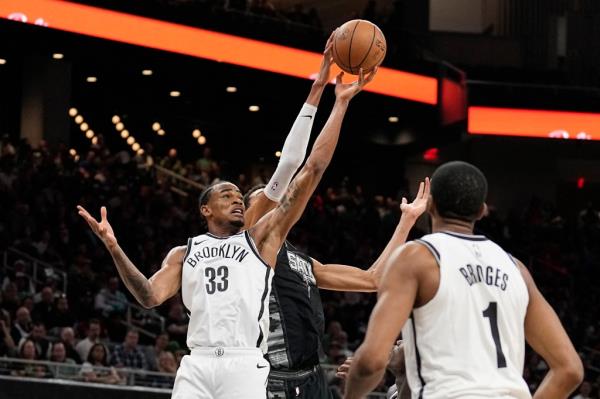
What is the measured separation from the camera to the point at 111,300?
1562 centimetres

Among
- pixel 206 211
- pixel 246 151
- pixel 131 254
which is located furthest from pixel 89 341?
pixel 246 151

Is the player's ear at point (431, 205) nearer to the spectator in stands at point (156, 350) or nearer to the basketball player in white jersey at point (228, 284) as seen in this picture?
the basketball player in white jersey at point (228, 284)

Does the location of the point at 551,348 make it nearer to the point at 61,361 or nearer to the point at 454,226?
the point at 454,226

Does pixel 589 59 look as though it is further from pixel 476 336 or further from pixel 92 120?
pixel 476 336

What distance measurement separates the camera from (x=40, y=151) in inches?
736

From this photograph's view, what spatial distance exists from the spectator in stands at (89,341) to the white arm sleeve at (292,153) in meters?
7.14

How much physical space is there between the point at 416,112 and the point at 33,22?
9.02m

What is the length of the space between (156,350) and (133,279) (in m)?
8.02

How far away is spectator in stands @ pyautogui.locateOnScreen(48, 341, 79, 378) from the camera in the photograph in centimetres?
1226

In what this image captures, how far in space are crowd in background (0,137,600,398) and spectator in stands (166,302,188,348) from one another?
0.02 metres

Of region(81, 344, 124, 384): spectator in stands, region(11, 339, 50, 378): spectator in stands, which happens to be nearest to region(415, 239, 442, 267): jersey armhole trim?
region(81, 344, 124, 384): spectator in stands

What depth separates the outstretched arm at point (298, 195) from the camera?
6.53 metres

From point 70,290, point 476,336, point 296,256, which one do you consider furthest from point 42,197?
point 476,336

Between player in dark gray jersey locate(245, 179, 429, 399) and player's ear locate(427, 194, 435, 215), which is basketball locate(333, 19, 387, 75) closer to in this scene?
player in dark gray jersey locate(245, 179, 429, 399)
